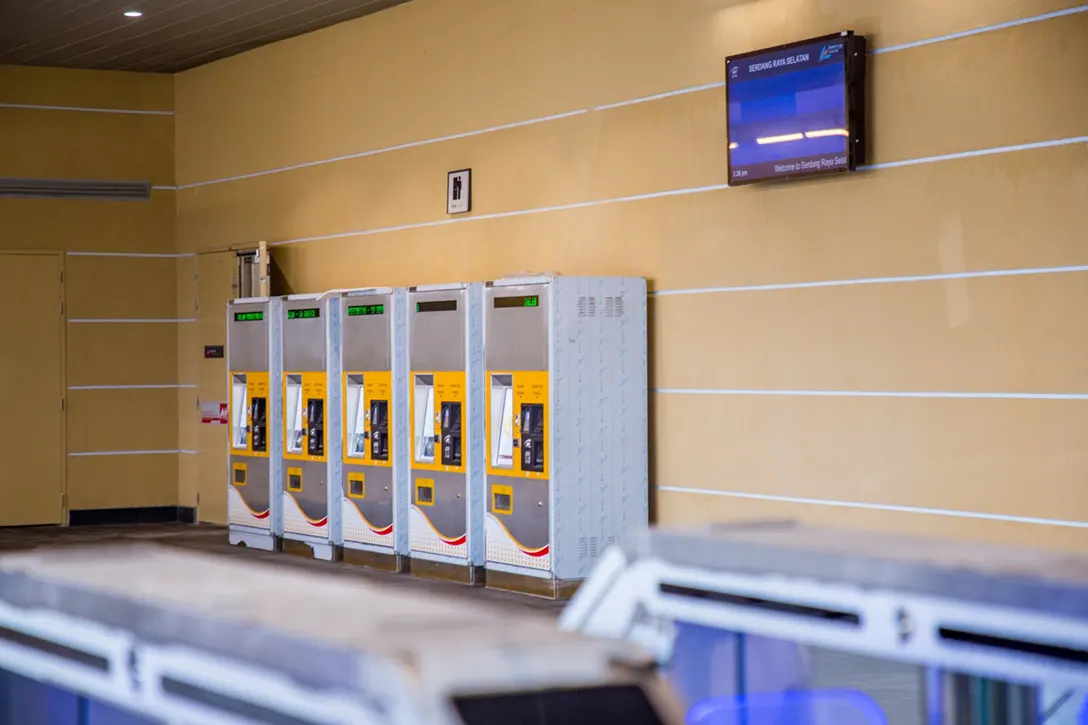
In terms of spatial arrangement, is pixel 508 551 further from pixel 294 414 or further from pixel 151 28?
pixel 151 28

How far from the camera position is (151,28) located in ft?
34.7

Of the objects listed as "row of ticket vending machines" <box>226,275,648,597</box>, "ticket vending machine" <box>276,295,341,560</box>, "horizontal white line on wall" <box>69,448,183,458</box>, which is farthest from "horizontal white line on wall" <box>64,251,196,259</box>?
"ticket vending machine" <box>276,295,341,560</box>

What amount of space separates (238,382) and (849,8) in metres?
5.64

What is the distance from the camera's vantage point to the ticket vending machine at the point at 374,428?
878 centimetres

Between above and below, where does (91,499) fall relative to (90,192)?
below

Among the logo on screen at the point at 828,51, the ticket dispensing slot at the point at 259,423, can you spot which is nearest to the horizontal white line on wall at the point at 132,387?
the ticket dispensing slot at the point at 259,423

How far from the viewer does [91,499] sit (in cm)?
1197

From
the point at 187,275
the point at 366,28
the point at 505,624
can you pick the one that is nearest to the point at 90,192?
the point at 187,275

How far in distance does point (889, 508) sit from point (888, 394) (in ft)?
1.78

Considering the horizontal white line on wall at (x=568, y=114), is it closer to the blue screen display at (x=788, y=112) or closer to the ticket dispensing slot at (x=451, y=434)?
the blue screen display at (x=788, y=112)

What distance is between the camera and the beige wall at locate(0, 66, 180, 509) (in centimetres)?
1177

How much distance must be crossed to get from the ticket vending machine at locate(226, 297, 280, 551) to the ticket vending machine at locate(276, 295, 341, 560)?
0.42 ft

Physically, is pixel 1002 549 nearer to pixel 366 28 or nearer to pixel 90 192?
pixel 366 28

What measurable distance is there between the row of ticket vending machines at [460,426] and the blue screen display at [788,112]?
3.69 ft
